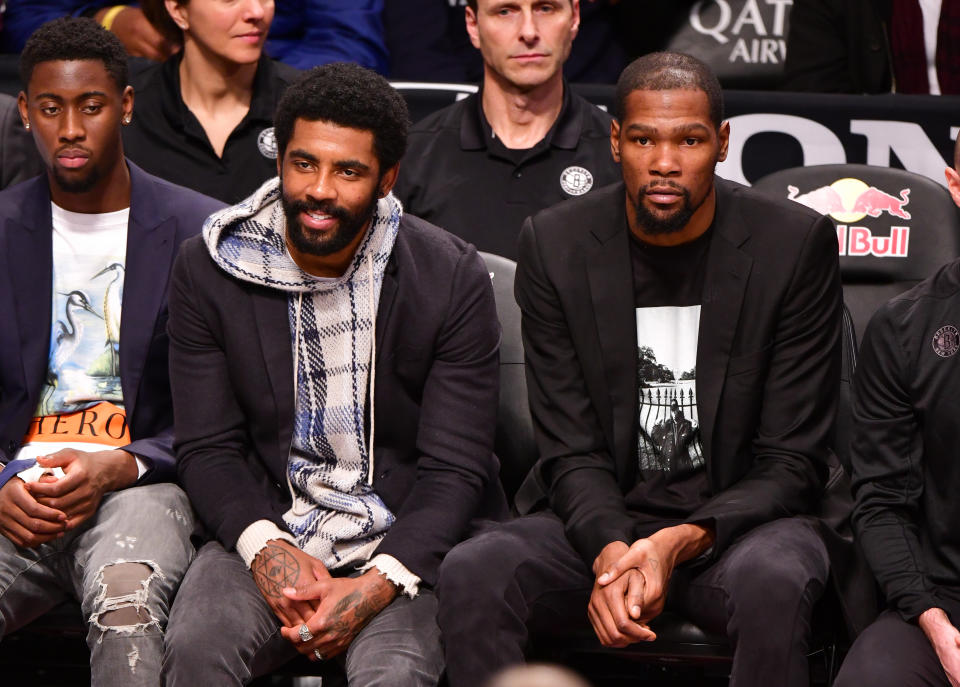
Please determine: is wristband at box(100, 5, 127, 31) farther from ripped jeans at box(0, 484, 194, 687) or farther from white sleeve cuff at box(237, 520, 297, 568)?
white sleeve cuff at box(237, 520, 297, 568)

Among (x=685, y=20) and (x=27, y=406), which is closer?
(x=27, y=406)

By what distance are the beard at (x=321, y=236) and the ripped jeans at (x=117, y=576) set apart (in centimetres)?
69

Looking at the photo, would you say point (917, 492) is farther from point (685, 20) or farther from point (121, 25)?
point (121, 25)

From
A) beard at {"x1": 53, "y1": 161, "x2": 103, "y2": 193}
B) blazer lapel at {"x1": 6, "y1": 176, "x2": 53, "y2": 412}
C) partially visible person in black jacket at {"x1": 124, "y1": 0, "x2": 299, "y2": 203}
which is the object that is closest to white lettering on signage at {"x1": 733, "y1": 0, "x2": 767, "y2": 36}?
partially visible person in black jacket at {"x1": 124, "y1": 0, "x2": 299, "y2": 203}

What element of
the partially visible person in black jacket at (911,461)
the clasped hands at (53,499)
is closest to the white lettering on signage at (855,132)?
the partially visible person in black jacket at (911,461)

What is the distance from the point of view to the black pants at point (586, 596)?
273 cm

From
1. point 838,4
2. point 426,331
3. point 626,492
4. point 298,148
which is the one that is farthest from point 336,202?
point 838,4

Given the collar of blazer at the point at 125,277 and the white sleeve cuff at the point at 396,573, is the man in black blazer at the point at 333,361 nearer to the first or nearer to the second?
the white sleeve cuff at the point at 396,573

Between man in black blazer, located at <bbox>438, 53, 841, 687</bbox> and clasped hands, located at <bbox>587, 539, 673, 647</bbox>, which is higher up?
man in black blazer, located at <bbox>438, 53, 841, 687</bbox>

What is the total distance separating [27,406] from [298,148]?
960 mm

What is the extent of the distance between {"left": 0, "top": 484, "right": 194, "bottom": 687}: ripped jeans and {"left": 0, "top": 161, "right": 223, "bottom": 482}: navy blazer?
146 millimetres

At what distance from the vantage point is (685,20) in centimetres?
528

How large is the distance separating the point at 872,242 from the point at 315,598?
1987 millimetres

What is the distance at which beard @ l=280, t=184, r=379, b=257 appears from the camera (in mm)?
3129
